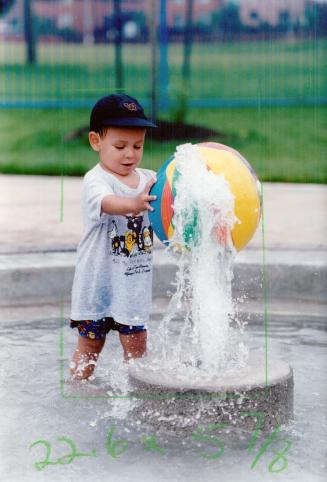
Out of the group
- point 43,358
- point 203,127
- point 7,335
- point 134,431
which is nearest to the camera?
point 134,431

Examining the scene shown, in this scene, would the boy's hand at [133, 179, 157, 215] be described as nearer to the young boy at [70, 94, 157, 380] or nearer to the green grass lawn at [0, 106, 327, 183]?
the young boy at [70, 94, 157, 380]

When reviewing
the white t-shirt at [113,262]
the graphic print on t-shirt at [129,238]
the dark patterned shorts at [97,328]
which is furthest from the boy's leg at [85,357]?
the graphic print on t-shirt at [129,238]

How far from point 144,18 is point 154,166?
1170 centimetres

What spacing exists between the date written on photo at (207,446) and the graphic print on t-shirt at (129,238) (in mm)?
758

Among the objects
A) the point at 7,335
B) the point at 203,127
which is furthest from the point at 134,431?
the point at 203,127

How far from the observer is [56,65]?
23.1m

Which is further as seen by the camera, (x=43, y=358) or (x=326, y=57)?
(x=326, y=57)

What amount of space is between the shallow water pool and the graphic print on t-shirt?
56 cm

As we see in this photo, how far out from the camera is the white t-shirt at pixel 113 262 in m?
4.13

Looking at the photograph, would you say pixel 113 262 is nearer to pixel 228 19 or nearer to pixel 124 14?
pixel 124 14

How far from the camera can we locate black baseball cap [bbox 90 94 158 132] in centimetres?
403

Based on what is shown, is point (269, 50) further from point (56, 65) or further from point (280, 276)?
point (280, 276)

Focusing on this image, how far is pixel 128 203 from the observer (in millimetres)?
3900

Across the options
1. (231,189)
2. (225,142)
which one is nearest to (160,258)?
(231,189)
